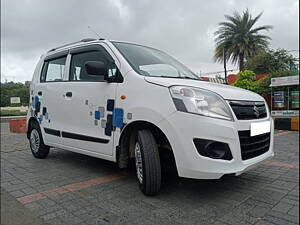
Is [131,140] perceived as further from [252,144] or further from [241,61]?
[241,61]

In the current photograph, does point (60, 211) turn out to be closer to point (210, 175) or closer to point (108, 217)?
point (108, 217)

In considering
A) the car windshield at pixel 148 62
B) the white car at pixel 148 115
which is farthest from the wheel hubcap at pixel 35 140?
the car windshield at pixel 148 62

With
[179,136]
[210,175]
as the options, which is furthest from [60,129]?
[210,175]

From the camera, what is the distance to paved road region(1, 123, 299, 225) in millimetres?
2279

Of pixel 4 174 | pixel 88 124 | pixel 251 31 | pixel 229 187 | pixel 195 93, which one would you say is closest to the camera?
pixel 195 93

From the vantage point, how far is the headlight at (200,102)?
2.37 meters

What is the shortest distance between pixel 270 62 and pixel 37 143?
24332 millimetres

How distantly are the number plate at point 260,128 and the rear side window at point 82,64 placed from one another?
1912 millimetres

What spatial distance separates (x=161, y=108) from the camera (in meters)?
2.51

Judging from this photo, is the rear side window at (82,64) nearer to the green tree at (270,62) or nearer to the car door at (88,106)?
the car door at (88,106)

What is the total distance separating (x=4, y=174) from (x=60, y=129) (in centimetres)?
101

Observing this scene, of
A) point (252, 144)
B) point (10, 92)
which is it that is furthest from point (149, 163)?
point (10, 92)

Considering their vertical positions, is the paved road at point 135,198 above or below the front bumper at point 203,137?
below

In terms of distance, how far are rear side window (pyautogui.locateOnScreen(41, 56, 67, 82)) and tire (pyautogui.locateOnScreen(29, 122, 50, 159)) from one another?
88cm
